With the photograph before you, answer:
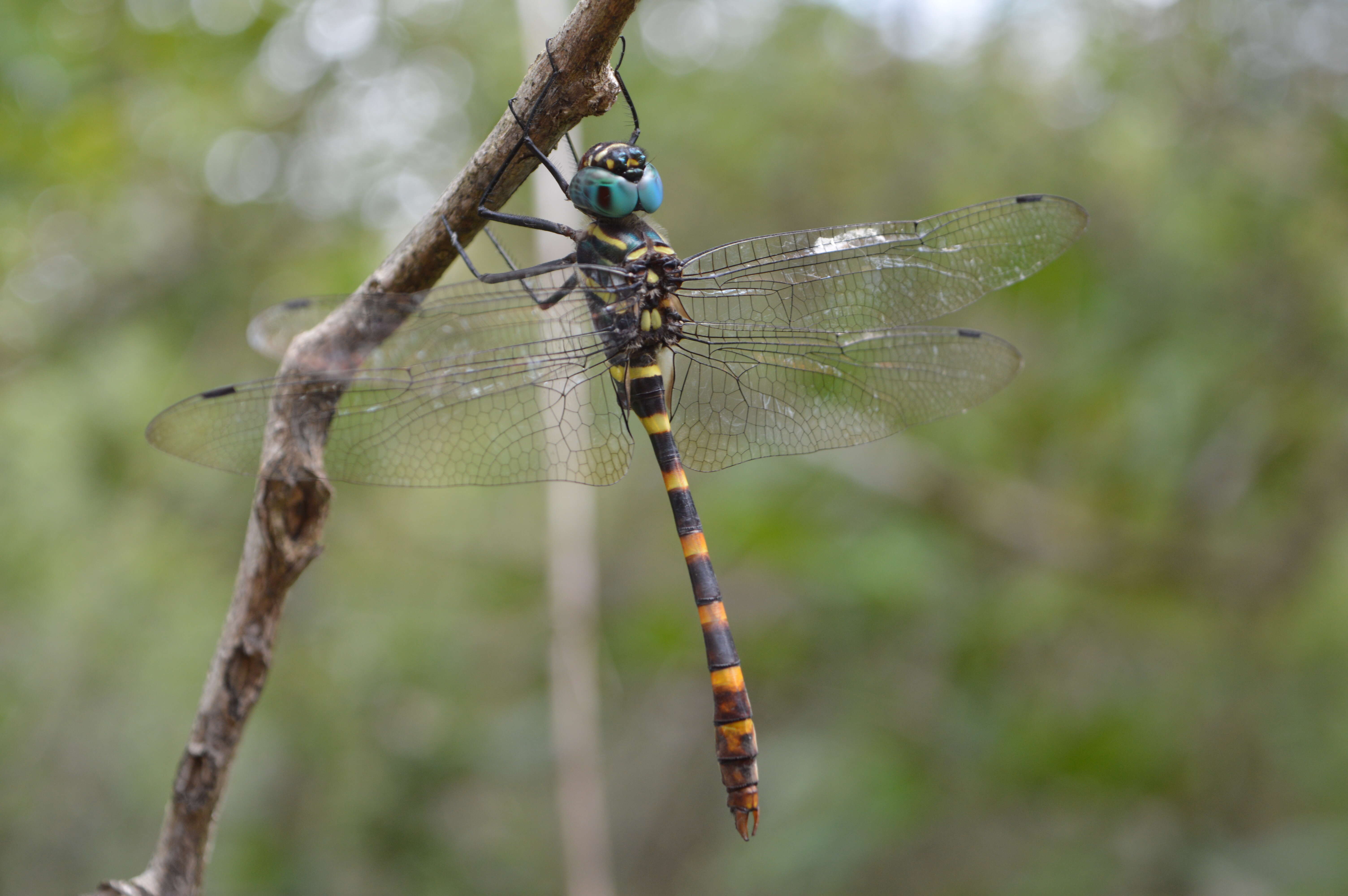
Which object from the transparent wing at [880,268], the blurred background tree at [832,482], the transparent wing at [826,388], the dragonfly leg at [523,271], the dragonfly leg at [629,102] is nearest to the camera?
the dragonfly leg at [629,102]

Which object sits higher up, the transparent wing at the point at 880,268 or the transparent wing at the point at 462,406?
the transparent wing at the point at 880,268

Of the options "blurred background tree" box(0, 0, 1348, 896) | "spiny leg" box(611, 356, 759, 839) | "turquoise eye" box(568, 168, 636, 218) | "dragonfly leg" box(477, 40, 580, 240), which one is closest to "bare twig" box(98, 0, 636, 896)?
"dragonfly leg" box(477, 40, 580, 240)

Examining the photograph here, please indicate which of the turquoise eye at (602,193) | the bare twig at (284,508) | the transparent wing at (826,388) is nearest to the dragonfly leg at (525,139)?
the bare twig at (284,508)

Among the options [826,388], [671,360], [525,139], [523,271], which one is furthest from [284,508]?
[826,388]

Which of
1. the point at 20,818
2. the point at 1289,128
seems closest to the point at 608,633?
the point at 20,818

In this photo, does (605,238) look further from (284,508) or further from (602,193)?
(284,508)

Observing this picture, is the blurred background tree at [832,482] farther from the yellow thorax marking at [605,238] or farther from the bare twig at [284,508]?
the bare twig at [284,508]

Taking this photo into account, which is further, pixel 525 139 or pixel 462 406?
pixel 462 406
